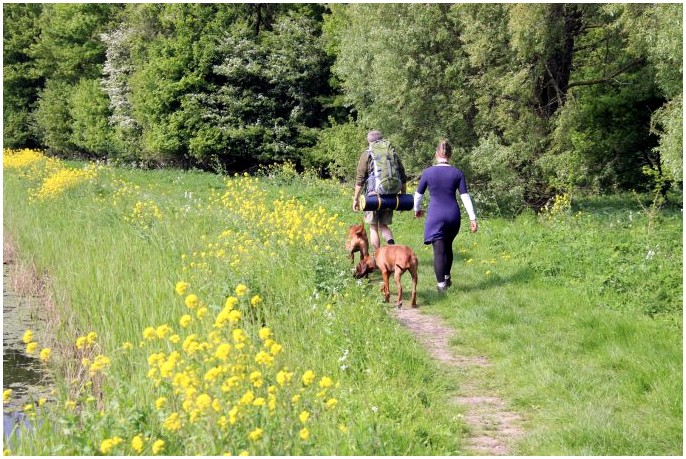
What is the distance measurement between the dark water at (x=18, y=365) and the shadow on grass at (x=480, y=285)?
4.45 metres

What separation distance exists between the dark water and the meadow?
0.92 feet

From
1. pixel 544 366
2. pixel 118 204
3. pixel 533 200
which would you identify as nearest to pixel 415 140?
pixel 533 200

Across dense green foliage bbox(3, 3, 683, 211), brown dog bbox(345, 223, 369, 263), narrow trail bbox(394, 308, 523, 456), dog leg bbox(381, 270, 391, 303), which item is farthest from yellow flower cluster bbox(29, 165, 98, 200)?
narrow trail bbox(394, 308, 523, 456)

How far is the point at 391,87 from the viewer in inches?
710

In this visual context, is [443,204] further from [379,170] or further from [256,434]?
[256,434]

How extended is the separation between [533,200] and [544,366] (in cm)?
1039

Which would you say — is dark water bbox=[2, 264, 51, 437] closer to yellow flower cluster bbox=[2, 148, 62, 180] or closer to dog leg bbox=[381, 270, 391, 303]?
dog leg bbox=[381, 270, 391, 303]

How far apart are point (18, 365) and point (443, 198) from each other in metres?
5.37

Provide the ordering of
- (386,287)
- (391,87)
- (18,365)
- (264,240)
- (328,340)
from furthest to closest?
(391,87) < (264,240) < (386,287) < (18,365) < (328,340)

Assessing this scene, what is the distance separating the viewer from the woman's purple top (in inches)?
359

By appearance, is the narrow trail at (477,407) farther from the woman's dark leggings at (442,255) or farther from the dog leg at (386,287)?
the woman's dark leggings at (442,255)

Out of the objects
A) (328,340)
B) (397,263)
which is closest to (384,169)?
(397,263)

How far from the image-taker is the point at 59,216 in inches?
587

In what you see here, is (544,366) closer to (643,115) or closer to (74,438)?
(74,438)
